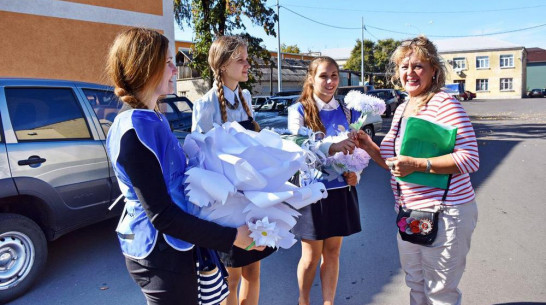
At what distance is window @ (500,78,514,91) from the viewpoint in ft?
190

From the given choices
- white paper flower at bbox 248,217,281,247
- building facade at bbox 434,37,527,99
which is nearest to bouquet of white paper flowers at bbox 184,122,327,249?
white paper flower at bbox 248,217,281,247

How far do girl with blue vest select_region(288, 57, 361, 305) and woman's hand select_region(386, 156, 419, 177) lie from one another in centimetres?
54

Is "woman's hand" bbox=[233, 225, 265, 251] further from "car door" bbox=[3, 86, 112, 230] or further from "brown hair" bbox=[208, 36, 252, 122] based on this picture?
"car door" bbox=[3, 86, 112, 230]

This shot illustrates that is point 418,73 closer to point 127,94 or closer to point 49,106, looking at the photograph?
point 127,94

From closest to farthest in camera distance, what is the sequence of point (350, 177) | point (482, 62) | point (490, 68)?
point (350, 177), point (490, 68), point (482, 62)

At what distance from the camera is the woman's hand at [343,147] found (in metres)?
2.45

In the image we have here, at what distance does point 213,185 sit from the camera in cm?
137

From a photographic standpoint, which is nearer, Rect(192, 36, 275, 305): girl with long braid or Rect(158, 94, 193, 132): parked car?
Rect(192, 36, 275, 305): girl with long braid

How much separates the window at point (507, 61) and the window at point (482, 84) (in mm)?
3151

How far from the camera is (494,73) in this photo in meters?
58.8

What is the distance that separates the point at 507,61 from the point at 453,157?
66973 mm

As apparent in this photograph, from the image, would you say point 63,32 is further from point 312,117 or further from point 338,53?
point 338,53

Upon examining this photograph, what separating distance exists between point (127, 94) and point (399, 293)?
2.95 meters

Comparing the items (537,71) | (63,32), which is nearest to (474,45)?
(537,71)
